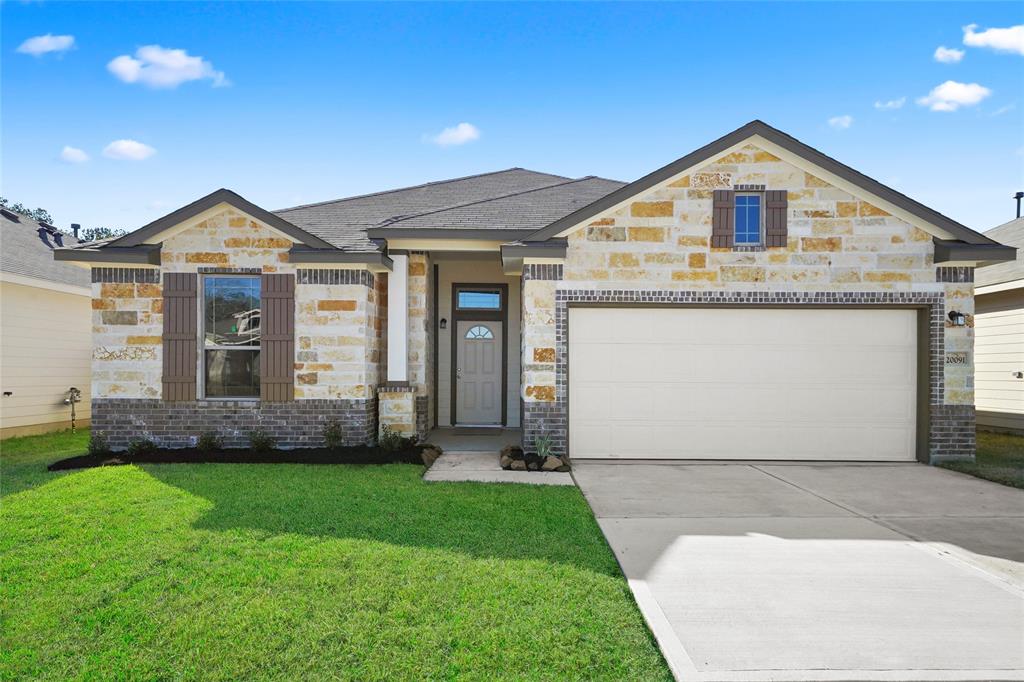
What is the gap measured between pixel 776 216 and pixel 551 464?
15.8ft

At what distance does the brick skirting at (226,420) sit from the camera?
8.57 meters

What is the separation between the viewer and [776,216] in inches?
329

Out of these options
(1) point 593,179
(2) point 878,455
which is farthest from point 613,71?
(2) point 878,455

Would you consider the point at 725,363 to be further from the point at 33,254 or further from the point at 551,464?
the point at 33,254

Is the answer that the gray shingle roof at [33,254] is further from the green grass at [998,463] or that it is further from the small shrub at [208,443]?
the green grass at [998,463]

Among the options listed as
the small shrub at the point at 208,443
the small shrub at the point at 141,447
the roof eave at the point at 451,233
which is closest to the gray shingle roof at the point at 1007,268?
the roof eave at the point at 451,233

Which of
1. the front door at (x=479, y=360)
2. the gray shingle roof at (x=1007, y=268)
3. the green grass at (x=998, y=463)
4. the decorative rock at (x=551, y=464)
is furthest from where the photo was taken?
the front door at (x=479, y=360)

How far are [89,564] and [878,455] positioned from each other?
951cm

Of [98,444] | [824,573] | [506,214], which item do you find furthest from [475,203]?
[824,573]

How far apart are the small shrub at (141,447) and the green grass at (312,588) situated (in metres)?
1.97

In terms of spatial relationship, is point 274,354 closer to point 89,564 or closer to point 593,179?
point 89,564

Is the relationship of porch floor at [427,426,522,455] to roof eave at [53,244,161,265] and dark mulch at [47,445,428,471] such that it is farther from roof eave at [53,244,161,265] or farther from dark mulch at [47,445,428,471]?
roof eave at [53,244,161,265]

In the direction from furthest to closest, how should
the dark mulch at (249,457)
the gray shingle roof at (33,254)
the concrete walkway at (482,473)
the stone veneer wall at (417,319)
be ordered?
the gray shingle roof at (33,254)
the stone veneer wall at (417,319)
the dark mulch at (249,457)
the concrete walkway at (482,473)

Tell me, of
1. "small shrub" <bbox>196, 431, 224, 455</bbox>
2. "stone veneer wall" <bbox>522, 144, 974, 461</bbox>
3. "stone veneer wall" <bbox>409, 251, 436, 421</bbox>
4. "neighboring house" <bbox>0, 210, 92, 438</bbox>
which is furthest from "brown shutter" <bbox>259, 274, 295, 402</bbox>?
"neighboring house" <bbox>0, 210, 92, 438</bbox>
